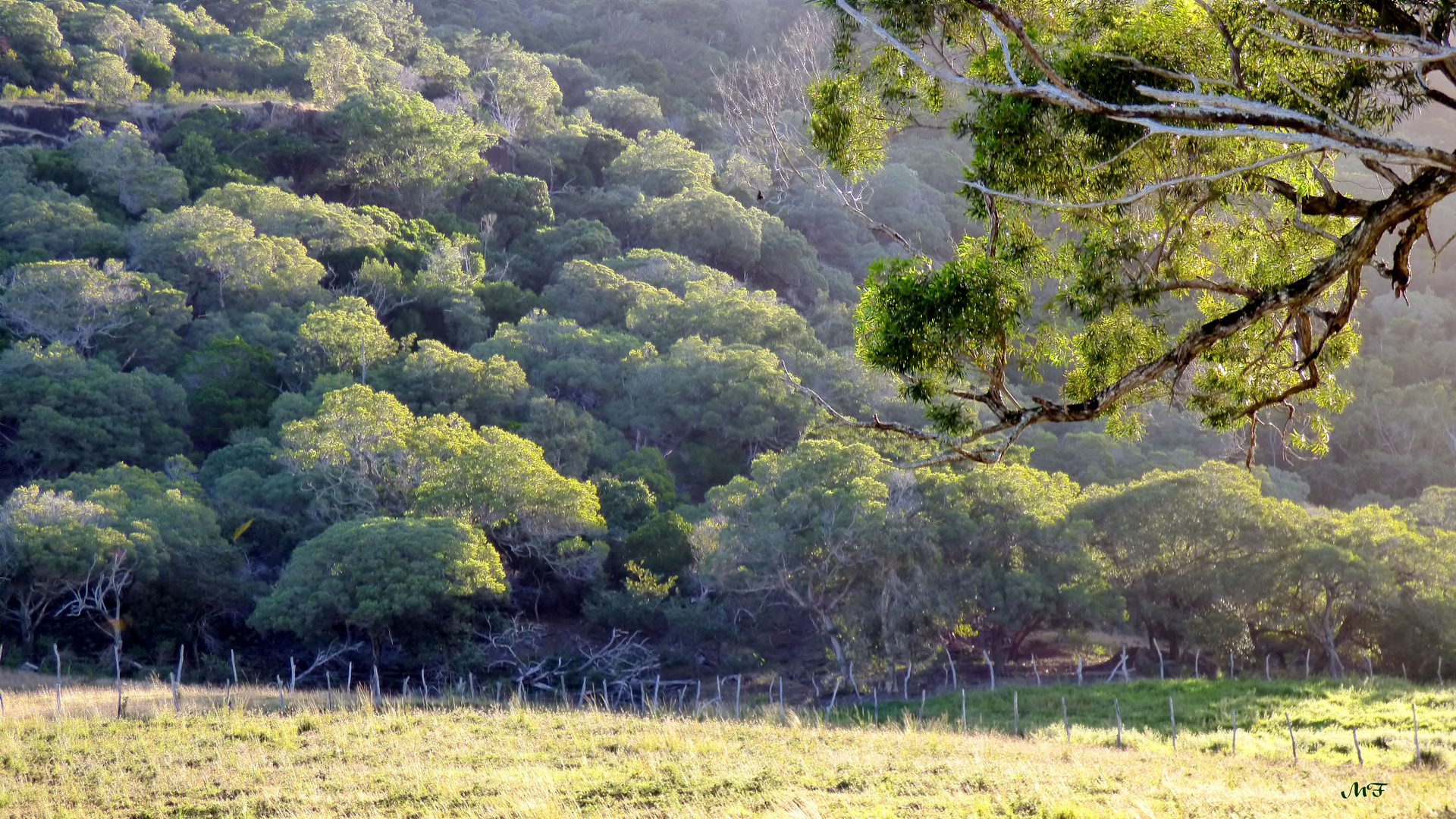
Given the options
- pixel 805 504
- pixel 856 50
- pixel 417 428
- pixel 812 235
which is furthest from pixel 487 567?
pixel 812 235

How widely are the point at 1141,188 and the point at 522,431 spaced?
864 inches

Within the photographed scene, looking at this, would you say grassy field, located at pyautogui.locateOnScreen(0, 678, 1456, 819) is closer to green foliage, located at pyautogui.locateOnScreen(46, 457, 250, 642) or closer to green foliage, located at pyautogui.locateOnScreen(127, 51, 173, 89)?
green foliage, located at pyautogui.locateOnScreen(46, 457, 250, 642)

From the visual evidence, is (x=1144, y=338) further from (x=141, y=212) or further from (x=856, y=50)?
(x=141, y=212)

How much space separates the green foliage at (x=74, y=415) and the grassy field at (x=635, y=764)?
36.0ft

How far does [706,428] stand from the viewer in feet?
104

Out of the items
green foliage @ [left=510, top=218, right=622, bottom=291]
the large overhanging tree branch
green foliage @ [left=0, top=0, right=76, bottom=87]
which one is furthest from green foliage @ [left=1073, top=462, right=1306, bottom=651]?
green foliage @ [left=0, top=0, right=76, bottom=87]

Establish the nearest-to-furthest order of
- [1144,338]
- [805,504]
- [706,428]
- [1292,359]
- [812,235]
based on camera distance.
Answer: [1144,338]
[1292,359]
[805,504]
[706,428]
[812,235]

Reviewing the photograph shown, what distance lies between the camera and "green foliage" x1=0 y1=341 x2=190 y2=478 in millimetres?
25531

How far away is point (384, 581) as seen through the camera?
2031cm

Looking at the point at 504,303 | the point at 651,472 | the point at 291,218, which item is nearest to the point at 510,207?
the point at 504,303

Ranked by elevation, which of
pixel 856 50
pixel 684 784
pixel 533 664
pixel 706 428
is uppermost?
pixel 856 50

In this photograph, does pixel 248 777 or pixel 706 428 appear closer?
pixel 248 777

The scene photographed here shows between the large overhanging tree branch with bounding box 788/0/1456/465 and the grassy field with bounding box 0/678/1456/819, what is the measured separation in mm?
2884

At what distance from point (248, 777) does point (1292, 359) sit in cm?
961
